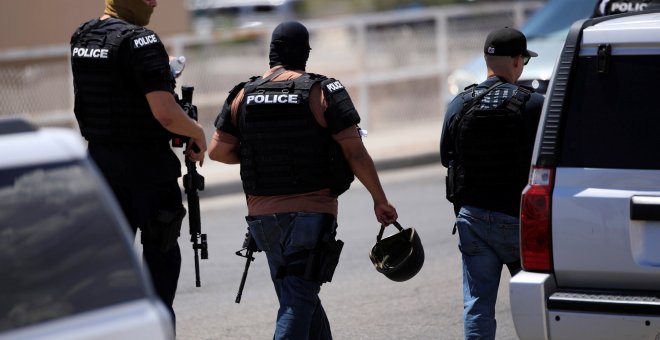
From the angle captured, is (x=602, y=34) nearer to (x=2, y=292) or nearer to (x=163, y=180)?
(x=163, y=180)

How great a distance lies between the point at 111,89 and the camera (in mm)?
5574

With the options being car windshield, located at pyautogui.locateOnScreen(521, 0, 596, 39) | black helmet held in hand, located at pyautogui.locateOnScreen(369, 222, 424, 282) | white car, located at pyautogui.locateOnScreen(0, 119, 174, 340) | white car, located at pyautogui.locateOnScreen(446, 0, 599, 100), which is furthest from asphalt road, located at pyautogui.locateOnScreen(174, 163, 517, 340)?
white car, located at pyautogui.locateOnScreen(0, 119, 174, 340)

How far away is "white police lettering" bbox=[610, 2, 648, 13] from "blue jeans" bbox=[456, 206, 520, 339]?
201 inches

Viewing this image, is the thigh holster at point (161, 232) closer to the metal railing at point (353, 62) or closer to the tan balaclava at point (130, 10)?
the tan balaclava at point (130, 10)

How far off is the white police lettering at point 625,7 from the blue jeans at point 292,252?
5478 millimetres

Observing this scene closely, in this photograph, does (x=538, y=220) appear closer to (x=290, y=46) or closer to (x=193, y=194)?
(x=290, y=46)

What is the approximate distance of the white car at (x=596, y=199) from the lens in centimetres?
454

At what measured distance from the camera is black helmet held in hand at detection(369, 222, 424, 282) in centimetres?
553

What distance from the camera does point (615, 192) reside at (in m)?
4.56

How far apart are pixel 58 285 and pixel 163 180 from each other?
8.61 feet

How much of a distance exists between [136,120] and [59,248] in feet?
8.22

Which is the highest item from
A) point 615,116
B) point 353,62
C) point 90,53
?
point 90,53

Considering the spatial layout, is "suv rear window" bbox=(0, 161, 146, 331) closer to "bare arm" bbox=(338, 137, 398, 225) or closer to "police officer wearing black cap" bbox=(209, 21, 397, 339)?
"police officer wearing black cap" bbox=(209, 21, 397, 339)

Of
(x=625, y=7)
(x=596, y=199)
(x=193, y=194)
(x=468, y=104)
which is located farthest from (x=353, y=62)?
(x=596, y=199)
